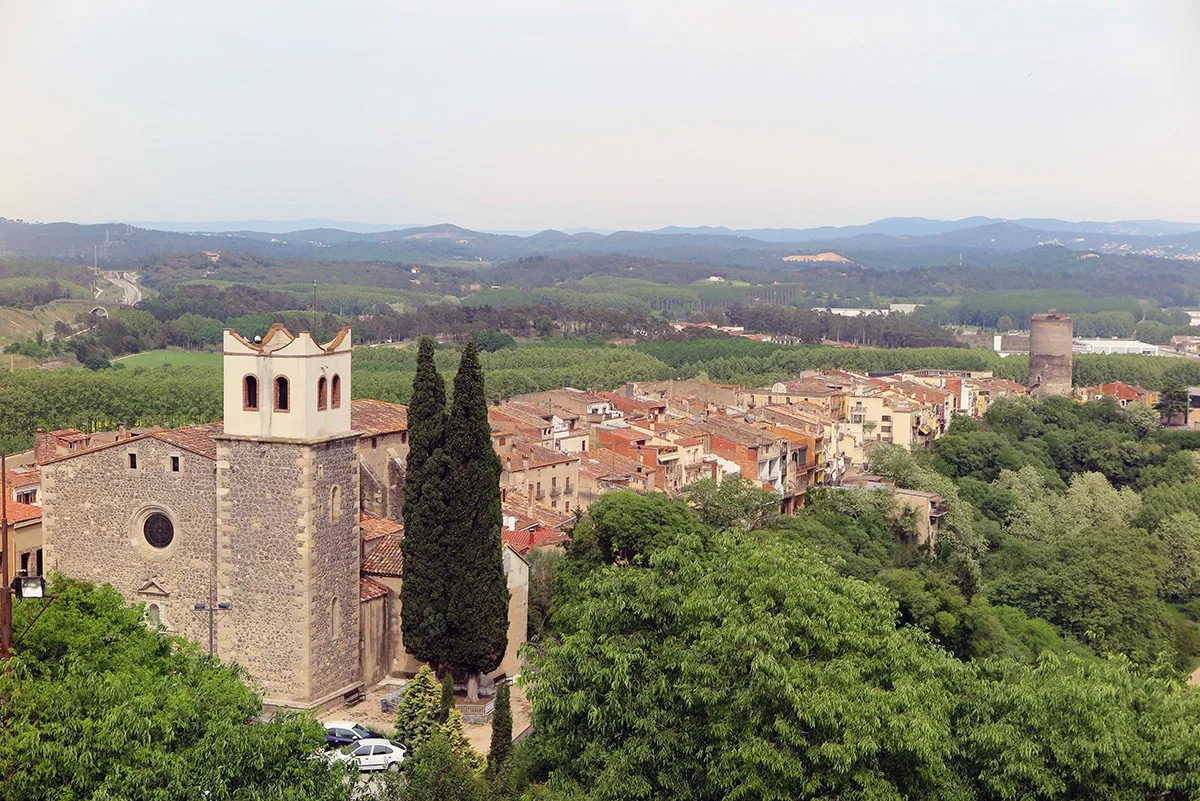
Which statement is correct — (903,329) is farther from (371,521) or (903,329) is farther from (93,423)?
(371,521)

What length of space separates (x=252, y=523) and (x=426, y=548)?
3.49m

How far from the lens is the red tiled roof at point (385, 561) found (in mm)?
33250

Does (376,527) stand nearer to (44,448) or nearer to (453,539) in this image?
(453,539)

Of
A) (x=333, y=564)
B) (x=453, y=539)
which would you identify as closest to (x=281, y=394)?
(x=333, y=564)

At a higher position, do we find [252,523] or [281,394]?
[281,394]

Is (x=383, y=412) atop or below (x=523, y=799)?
atop

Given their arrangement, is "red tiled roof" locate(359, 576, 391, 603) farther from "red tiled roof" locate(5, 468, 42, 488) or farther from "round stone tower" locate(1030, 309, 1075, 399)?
"round stone tower" locate(1030, 309, 1075, 399)

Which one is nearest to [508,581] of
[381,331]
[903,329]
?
[381,331]

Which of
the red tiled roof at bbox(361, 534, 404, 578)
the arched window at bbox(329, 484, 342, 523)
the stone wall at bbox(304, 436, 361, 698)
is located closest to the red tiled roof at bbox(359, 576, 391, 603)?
the red tiled roof at bbox(361, 534, 404, 578)

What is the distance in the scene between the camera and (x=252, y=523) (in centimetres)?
3039

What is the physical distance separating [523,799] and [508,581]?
13444mm

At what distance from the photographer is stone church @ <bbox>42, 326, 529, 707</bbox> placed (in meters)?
30.2

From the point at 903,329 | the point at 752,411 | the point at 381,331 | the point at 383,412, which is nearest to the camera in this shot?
the point at 383,412

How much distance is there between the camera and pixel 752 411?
75.8 metres
